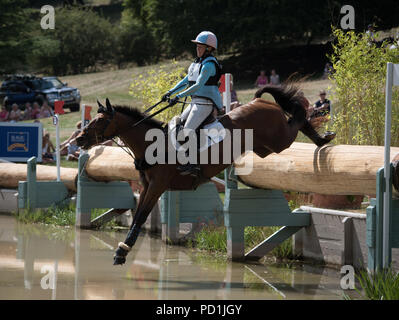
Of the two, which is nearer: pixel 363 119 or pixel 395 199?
pixel 395 199

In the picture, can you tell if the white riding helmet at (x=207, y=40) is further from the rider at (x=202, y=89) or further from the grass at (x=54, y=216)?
the grass at (x=54, y=216)

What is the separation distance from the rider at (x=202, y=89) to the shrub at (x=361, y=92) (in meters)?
1.98

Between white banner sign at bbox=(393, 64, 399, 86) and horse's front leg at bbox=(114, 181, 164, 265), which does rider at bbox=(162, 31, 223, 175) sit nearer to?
horse's front leg at bbox=(114, 181, 164, 265)

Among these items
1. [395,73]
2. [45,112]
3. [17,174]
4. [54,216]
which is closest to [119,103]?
[45,112]

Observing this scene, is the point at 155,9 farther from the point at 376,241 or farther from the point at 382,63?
the point at 376,241

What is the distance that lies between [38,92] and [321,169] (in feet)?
82.0

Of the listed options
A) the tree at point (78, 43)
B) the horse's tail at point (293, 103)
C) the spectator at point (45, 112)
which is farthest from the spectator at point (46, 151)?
the tree at point (78, 43)

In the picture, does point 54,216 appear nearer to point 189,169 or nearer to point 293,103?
point 189,169

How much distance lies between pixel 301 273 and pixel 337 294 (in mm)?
1209

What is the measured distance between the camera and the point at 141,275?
751 cm

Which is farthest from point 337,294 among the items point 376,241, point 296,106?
point 296,106

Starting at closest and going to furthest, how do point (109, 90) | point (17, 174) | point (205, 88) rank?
point (205, 88) < point (17, 174) < point (109, 90)

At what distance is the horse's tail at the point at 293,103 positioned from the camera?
823 cm

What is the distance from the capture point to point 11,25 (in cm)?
3503
